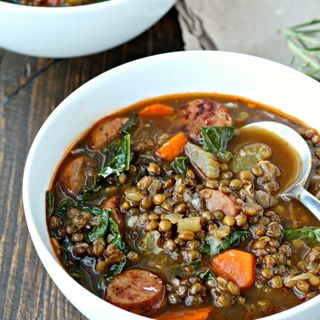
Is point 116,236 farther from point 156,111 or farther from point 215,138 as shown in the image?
point 156,111

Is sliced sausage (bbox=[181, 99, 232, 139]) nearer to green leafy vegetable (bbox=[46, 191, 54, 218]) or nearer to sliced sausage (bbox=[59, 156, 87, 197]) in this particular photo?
sliced sausage (bbox=[59, 156, 87, 197])

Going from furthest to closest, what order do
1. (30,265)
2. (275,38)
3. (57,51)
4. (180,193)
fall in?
1. (275,38)
2. (57,51)
3. (30,265)
4. (180,193)

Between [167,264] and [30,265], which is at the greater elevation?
[167,264]

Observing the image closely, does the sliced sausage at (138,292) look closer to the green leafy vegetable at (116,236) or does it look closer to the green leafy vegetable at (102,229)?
the green leafy vegetable at (116,236)

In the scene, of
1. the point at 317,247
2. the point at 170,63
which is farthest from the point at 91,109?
the point at 317,247

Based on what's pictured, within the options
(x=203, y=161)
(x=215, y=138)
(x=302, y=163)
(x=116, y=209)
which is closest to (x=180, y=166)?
(x=203, y=161)

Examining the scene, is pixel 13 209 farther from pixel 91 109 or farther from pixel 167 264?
pixel 167 264

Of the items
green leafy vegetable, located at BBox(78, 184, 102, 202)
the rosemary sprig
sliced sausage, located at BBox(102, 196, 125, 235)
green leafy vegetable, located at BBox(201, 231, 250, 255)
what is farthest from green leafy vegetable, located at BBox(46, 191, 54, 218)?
the rosemary sprig
